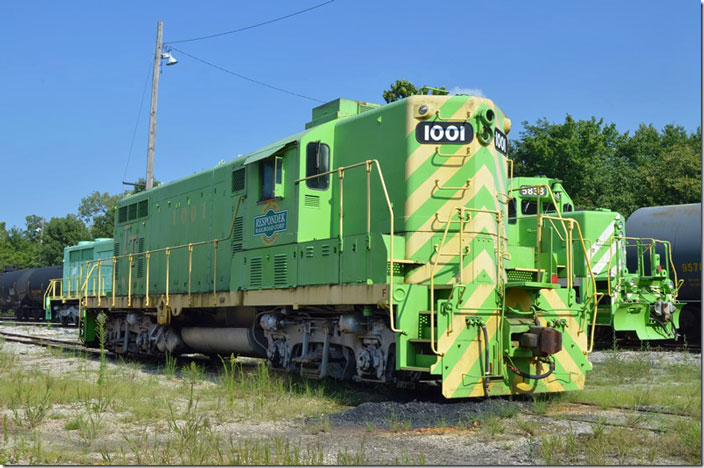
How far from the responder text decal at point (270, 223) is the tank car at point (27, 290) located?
23.5 meters

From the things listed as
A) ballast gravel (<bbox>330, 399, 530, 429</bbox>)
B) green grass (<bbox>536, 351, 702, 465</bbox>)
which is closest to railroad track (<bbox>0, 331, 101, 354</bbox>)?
ballast gravel (<bbox>330, 399, 530, 429</bbox>)

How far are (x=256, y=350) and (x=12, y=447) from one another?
502cm

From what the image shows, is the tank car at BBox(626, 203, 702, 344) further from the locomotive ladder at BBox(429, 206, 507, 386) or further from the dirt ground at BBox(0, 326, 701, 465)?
the dirt ground at BBox(0, 326, 701, 465)

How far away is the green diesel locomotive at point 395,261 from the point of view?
7598mm

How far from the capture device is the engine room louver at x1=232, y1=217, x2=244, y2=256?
1076 centimetres

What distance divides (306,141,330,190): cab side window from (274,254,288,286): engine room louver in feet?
3.50

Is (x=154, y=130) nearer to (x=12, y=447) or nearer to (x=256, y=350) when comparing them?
(x=256, y=350)

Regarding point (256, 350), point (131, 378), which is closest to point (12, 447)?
point (131, 378)

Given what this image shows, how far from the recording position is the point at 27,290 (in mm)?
32656

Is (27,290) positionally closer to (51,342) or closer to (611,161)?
(51,342)

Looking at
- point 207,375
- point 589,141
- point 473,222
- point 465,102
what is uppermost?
point 589,141

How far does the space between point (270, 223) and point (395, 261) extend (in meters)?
2.74

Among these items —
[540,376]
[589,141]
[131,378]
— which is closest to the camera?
[540,376]

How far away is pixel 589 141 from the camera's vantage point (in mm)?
34719
